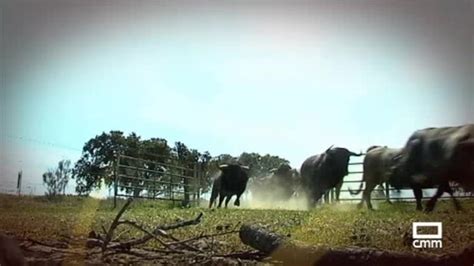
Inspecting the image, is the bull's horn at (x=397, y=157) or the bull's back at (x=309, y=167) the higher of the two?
the bull's horn at (x=397, y=157)

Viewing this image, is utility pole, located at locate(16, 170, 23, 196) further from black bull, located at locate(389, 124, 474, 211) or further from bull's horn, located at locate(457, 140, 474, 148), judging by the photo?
bull's horn, located at locate(457, 140, 474, 148)

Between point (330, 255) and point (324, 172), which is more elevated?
point (324, 172)

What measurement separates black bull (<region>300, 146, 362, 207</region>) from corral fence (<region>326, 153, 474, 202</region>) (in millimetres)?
17

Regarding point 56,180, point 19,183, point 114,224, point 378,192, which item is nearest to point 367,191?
point 378,192

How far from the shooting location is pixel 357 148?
7.67 feet

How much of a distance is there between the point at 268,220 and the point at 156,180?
40cm

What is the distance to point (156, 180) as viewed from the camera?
240 centimetres

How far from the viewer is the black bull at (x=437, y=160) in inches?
90.5

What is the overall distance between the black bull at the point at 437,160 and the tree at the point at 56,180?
3.54 feet

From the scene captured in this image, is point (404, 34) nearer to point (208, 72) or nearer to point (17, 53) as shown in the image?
point (208, 72)

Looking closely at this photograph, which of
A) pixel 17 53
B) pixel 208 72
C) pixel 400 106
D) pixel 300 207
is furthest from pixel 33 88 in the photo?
pixel 400 106

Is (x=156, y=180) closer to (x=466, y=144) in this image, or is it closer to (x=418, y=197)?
(x=418, y=197)

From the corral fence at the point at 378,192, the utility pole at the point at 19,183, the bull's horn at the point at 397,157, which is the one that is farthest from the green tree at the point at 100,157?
the bull's horn at the point at 397,157

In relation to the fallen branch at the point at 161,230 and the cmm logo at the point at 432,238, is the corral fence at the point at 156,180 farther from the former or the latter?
the cmm logo at the point at 432,238
